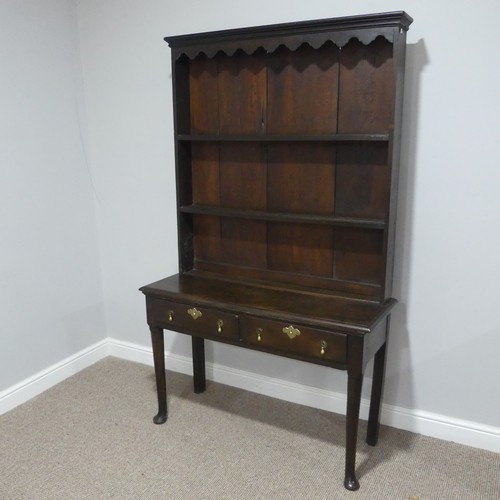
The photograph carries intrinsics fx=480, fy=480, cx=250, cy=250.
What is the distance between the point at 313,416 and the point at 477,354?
2.67 feet

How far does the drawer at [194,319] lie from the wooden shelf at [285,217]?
437 mm

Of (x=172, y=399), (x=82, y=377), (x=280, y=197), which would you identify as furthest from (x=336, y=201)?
(x=82, y=377)

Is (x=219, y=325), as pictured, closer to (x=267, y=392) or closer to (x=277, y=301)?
(x=277, y=301)

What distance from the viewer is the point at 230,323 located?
6.46 ft

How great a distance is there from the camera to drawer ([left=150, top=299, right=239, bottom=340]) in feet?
6.49

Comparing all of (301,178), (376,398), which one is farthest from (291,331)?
(301,178)

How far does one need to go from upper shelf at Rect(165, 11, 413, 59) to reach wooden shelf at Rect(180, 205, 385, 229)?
2.16 feet

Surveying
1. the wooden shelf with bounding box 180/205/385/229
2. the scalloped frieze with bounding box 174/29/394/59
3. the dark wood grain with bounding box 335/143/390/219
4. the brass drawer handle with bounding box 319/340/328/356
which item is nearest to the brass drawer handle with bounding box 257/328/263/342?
the brass drawer handle with bounding box 319/340/328/356

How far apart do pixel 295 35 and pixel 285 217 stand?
28.1 inches

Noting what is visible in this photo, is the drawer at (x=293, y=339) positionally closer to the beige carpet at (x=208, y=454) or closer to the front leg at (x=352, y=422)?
the front leg at (x=352, y=422)

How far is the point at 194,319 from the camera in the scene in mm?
2055

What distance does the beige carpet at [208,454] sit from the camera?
73.8 inches

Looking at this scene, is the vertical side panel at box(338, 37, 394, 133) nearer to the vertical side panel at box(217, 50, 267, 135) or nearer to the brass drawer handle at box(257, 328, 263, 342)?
the vertical side panel at box(217, 50, 267, 135)

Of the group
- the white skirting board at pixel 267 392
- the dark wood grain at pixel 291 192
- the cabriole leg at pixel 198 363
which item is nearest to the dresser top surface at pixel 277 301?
the dark wood grain at pixel 291 192
